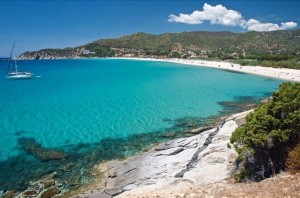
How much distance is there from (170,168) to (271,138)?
22.0 feet

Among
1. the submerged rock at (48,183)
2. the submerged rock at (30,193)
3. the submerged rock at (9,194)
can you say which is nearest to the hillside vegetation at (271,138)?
the submerged rock at (48,183)

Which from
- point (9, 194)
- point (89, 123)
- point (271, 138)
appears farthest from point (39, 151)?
point (271, 138)

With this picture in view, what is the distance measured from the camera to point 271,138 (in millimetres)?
14203

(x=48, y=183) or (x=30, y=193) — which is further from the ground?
(x=48, y=183)

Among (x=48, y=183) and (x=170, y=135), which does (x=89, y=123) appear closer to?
(x=170, y=135)

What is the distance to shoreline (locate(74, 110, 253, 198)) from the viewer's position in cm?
1516

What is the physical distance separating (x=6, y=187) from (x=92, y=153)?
22.9 feet

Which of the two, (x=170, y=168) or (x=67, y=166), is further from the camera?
(x=67, y=166)

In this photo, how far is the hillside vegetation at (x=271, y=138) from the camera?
44.5ft

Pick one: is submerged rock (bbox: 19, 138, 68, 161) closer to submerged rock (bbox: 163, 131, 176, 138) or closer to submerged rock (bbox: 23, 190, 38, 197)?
submerged rock (bbox: 23, 190, 38, 197)

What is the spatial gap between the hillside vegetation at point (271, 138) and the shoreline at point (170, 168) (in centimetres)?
159

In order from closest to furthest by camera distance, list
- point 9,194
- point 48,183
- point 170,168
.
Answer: point 9,194 → point 48,183 → point 170,168

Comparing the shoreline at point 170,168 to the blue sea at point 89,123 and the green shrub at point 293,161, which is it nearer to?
the blue sea at point 89,123

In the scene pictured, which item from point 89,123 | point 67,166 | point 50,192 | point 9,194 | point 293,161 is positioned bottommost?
point 9,194
